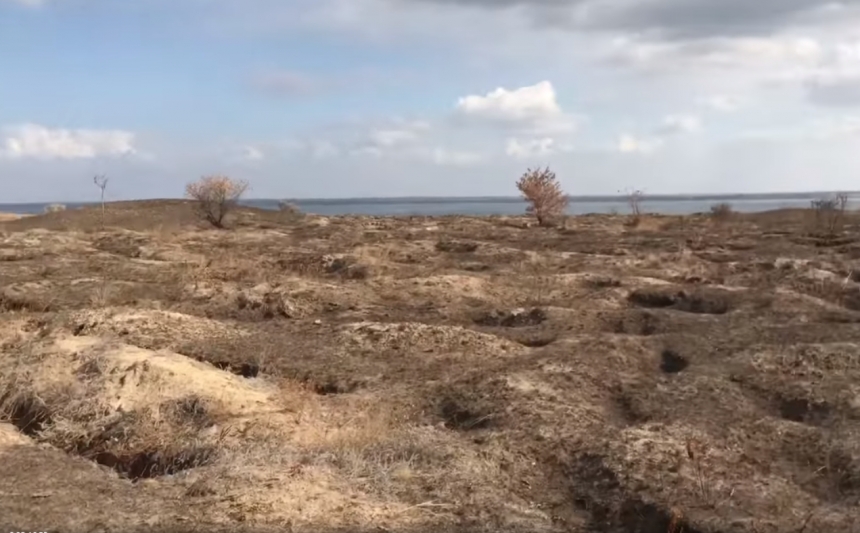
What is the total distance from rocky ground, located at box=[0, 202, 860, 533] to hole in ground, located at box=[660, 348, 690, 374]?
2.0 inches

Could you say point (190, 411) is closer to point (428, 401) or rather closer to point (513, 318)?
point (428, 401)

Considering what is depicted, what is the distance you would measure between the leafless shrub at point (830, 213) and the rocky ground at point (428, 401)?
1590cm

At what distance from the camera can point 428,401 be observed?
433 inches

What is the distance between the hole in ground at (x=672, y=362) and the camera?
12758mm

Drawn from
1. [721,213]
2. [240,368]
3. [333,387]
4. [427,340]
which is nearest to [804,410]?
[427,340]

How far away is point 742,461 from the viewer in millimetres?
8938

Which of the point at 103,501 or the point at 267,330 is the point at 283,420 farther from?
the point at 267,330

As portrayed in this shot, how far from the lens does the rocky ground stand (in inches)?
302

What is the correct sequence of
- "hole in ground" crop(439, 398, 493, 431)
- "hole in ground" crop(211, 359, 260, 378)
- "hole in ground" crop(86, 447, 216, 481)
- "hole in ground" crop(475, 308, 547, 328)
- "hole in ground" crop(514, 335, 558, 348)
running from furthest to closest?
"hole in ground" crop(475, 308, 547, 328) < "hole in ground" crop(514, 335, 558, 348) < "hole in ground" crop(211, 359, 260, 378) < "hole in ground" crop(439, 398, 493, 431) < "hole in ground" crop(86, 447, 216, 481)

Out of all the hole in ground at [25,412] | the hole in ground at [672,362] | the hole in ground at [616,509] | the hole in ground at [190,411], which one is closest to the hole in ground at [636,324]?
the hole in ground at [672,362]

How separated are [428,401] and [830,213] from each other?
34.4 m

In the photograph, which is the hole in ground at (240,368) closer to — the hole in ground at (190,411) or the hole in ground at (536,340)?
the hole in ground at (190,411)

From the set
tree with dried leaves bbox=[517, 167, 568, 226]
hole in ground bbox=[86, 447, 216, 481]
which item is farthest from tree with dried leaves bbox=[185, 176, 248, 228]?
hole in ground bbox=[86, 447, 216, 481]

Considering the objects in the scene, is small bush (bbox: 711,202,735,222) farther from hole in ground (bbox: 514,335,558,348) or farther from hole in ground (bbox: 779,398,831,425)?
hole in ground (bbox: 779,398,831,425)
